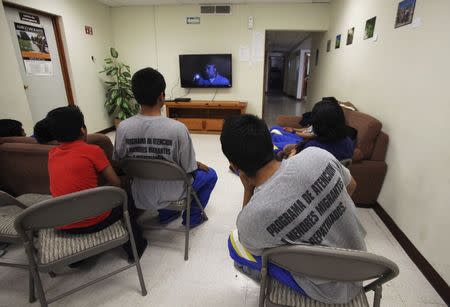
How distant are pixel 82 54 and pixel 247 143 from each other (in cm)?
490

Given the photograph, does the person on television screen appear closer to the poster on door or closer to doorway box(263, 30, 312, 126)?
doorway box(263, 30, 312, 126)

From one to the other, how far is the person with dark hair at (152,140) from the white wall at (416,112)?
1.61m

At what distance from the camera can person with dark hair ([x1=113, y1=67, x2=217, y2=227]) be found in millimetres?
1529

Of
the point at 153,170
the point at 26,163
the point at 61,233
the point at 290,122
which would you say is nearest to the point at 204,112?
the point at 290,122

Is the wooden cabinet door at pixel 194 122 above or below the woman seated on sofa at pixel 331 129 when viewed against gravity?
below

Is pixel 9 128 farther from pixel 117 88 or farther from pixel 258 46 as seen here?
pixel 258 46

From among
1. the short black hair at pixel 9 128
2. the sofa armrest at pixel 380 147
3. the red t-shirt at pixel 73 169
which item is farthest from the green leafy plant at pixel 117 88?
the sofa armrest at pixel 380 147

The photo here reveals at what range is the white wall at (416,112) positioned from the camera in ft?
5.06

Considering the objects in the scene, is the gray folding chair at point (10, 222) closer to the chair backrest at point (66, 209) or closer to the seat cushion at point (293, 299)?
the chair backrest at point (66, 209)

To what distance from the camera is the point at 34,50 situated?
12.0ft

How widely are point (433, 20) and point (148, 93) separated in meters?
2.07

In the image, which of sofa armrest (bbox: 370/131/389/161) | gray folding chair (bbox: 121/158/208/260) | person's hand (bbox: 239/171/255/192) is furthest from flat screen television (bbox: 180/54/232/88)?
person's hand (bbox: 239/171/255/192)

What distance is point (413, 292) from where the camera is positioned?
4.78 ft

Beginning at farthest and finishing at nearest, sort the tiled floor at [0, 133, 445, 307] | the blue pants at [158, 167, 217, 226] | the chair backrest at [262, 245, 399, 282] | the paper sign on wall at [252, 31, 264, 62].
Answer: the paper sign on wall at [252, 31, 264, 62] → the blue pants at [158, 167, 217, 226] → the tiled floor at [0, 133, 445, 307] → the chair backrest at [262, 245, 399, 282]
